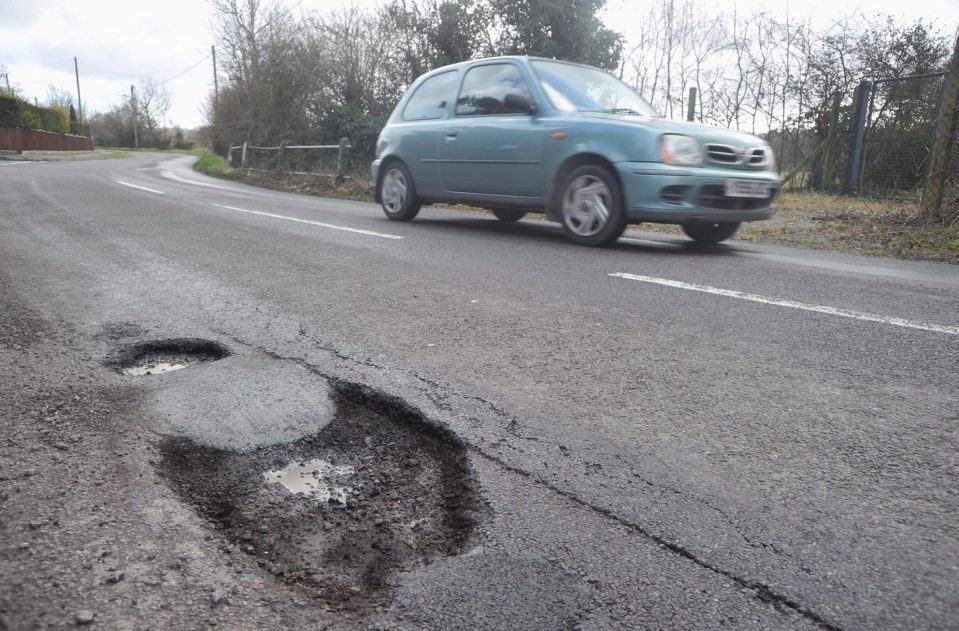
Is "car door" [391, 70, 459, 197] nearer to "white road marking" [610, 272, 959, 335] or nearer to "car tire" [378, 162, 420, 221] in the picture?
"car tire" [378, 162, 420, 221]

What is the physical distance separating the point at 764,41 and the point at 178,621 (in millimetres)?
16992

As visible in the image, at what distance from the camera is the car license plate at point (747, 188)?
5.98m

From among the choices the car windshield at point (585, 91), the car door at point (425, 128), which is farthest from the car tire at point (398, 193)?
the car windshield at point (585, 91)

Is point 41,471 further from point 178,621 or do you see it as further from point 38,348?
point 38,348

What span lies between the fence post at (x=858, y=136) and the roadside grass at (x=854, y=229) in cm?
39

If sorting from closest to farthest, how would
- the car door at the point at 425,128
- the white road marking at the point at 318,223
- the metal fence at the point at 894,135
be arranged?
the white road marking at the point at 318,223 < the car door at the point at 425,128 < the metal fence at the point at 894,135

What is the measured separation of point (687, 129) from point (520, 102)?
5.41 feet

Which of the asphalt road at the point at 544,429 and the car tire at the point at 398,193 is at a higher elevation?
the car tire at the point at 398,193

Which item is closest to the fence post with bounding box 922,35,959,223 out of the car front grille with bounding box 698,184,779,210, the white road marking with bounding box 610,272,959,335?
the car front grille with bounding box 698,184,779,210

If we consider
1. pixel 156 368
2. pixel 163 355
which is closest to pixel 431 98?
pixel 163 355

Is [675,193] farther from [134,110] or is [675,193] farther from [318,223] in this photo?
[134,110]

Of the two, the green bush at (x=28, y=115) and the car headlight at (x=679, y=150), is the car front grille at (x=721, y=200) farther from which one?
the green bush at (x=28, y=115)

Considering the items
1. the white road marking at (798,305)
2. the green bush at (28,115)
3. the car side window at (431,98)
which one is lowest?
the white road marking at (798,305)

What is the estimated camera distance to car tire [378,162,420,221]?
325 inches
